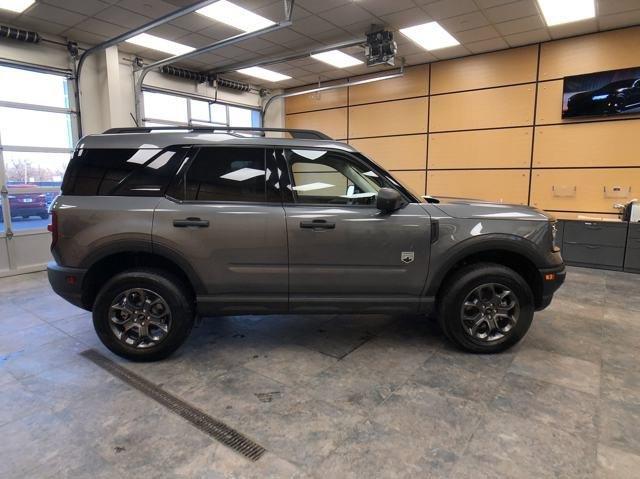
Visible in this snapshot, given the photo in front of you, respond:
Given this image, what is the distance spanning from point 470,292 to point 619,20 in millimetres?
5394

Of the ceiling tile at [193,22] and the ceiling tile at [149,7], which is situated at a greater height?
the ceiling tile at [193,22]

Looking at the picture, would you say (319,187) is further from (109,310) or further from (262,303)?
(109,310)

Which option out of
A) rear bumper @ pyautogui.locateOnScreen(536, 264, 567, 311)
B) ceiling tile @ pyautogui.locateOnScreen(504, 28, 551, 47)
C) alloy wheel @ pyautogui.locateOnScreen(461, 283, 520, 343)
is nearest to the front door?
alloy wheel @ pyautogui.locateOnScreen(461, 283, 520, 343)

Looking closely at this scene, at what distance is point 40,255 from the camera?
6250mm

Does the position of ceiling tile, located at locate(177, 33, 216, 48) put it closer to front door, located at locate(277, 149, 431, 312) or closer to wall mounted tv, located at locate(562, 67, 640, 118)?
front door, located at locate(277, 149, 431, 312)

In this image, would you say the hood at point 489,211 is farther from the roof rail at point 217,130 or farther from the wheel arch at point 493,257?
the roof rail at point 217,130

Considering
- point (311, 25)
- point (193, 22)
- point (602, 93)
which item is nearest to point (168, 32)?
point (193, 22)

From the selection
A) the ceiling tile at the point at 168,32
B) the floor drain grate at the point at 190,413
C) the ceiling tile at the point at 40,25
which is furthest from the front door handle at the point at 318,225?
the ceiling tile at the point at 40,25

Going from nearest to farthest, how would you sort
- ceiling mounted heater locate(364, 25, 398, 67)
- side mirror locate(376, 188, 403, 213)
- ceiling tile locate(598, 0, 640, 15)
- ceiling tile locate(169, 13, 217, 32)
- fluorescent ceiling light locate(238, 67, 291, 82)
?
1. side mirror locate(376, 188, 403, 213)
2. ceiling tile locate(598, 0, 640, 15)
3. ceiling tile locate(169, 13, 217, 32)
4. ceiling mounted heater locate(364, 25, 398, 67)
5. fluorescent ceiling light locate(238, 67, 291, 82)

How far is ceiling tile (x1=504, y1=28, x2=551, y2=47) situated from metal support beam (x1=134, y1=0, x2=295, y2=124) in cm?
364

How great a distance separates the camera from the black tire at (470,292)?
9.38 feet

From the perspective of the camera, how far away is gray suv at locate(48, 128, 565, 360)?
8.99ft

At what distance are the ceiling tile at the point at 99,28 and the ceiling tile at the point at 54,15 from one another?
109 millimetres

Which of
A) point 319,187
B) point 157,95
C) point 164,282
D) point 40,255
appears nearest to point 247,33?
point 157,95
